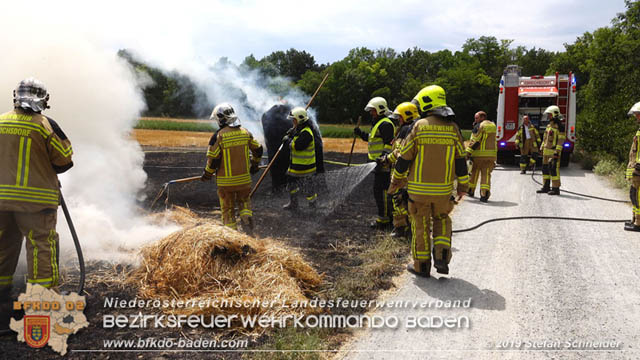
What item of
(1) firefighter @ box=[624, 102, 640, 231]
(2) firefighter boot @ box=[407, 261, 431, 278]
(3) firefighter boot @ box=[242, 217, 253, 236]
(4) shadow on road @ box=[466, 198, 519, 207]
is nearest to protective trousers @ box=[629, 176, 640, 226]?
(1) firefighter @ box=[624, 102, 640, 231]

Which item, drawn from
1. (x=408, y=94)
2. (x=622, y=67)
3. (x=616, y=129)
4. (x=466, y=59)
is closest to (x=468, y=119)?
(x=408, y=94)

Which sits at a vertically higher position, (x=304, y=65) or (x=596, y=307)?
(x=304, y=65)

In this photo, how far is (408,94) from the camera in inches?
2099

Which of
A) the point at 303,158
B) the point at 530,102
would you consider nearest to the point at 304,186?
the point at 303,158

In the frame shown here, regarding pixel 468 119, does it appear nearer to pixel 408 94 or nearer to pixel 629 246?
pixel 408 94

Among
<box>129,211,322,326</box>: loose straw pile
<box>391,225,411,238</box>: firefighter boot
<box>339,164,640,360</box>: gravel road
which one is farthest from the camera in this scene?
<box>391,225,411,238</box>: firefighter boot

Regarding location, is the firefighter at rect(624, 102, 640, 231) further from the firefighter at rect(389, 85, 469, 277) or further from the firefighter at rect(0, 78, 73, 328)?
the firefighter at rect(0, 78, 73, 328)

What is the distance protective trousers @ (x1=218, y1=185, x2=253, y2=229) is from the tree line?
4295 mm

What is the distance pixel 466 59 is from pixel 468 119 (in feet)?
61.0

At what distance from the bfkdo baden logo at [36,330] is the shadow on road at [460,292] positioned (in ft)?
12.1

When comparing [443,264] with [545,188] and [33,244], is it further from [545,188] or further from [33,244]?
[545,188]

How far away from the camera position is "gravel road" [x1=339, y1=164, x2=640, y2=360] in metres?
3.81

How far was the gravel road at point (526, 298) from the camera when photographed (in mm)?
3807

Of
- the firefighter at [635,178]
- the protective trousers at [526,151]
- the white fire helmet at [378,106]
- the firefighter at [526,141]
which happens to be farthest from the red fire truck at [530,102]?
the white fire helmet at [378,106]
